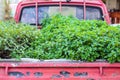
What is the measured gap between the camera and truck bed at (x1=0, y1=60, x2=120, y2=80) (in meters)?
4.02

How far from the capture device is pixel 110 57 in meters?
4.09

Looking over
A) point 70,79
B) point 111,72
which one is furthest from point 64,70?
point 111,72

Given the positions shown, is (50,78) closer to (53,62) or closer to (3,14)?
(53,62)

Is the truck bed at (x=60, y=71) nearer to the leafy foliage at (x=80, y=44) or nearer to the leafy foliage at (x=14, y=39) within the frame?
the leafy foliage at (x=80, y=44)


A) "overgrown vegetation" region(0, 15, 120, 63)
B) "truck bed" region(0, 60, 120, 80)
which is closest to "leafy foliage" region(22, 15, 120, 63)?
"overgrown vegetation" region(0, 15, 120, 63)

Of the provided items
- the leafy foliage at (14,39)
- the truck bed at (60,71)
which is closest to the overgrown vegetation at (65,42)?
the leafy foliage at (14,39)

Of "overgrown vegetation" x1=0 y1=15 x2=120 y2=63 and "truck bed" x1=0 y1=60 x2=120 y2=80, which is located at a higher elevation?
"overgrown vegetation" x1=0 y1=15 x2=120 y2=63

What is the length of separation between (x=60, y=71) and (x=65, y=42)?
432 mm

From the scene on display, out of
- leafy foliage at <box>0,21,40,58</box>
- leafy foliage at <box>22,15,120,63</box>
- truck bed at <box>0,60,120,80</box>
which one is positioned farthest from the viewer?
leafy foliage at <box>0,21,40,58</box>

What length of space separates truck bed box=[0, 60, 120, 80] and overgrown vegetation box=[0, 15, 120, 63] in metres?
0.13

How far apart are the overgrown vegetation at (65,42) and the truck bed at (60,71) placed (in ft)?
0.42

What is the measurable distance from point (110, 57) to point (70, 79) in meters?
0.50

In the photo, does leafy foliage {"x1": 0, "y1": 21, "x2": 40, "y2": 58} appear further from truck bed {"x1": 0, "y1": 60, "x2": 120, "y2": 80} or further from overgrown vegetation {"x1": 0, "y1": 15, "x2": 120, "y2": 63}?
truck bed {"x1": 0, "y1": 60, "x2": 120, "y2": 80}

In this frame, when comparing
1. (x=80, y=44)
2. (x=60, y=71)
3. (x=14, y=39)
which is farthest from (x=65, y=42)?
(x=14, y=39)
